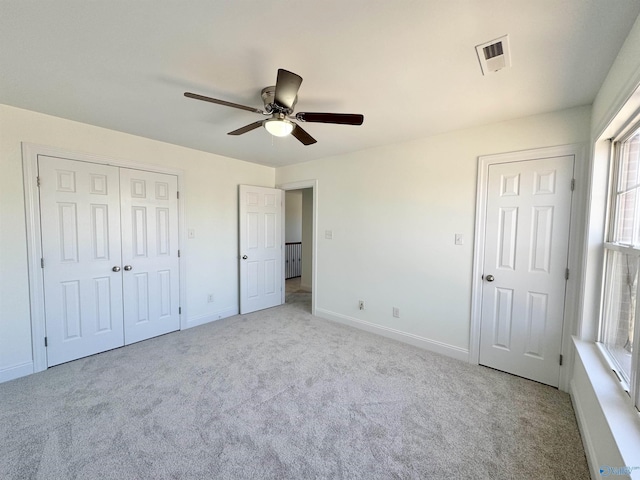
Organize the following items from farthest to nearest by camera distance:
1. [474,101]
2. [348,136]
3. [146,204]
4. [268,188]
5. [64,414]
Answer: [268,188]
[146,204]
[348,136]
[474,101]
[64,414]

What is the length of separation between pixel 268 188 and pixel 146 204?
176 centimetres

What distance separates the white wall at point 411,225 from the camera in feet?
8.77

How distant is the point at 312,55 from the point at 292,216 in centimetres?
617

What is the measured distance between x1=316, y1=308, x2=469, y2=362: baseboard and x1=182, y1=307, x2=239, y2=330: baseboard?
132cm

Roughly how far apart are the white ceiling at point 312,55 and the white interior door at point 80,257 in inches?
25.2

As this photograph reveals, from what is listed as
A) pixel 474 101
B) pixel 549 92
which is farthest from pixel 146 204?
pixel 549 92

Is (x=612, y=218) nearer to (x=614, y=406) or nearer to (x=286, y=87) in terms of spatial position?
(x=614, y=406)

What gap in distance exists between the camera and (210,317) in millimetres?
3889

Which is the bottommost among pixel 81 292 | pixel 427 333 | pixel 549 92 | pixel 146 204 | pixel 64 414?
pixel 64 414

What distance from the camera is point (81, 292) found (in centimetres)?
279

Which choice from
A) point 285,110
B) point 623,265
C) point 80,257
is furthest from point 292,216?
point 623,265

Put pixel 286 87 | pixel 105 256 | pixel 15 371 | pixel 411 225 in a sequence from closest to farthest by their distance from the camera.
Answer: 1. pixel 286 87
2. pixel 15 371
3. pixel 105 256
4. pixel 411 225

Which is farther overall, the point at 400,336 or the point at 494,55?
the point at 400,336

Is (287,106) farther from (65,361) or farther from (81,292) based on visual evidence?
(65,361)
